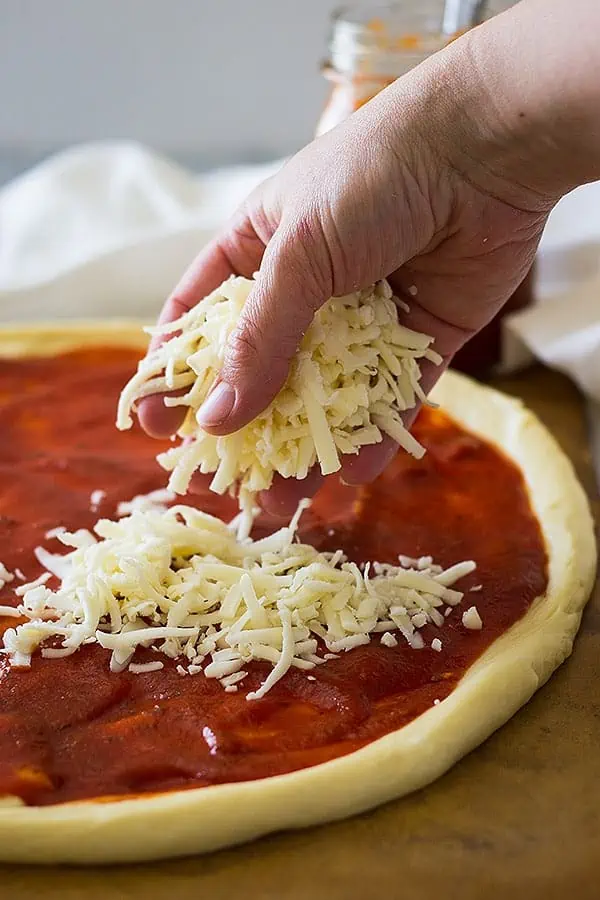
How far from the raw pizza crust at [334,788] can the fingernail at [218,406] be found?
1.84ft

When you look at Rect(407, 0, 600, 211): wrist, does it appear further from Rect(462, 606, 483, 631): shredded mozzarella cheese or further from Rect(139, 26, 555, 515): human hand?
Rect(462, 606, 483, 631): shredded mozzarella cheese

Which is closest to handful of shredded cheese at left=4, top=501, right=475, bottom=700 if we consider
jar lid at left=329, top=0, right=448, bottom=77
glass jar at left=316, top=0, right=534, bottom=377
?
glass jar at left=316, top=0, right=534, bottom=377

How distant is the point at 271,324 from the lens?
5.68 ft

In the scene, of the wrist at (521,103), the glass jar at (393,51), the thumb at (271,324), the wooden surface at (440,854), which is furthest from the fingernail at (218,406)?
the glass jar at (393,51)

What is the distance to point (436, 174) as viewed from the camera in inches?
69.6

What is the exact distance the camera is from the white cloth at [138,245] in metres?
2.98

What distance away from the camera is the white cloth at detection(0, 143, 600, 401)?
117 inches

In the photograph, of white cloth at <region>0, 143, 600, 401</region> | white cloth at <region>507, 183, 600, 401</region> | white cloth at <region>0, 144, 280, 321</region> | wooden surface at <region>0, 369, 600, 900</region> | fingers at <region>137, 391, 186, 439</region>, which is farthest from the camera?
white cloth at <region>0, 144, 280, 321</region>

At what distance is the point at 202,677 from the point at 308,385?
1.64 ft

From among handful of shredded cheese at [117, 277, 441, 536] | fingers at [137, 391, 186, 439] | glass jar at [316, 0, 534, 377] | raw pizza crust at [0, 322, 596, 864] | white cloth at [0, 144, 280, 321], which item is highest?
glass jar at [316, 0, 534, 377]

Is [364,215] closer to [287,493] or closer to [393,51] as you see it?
[287,493]

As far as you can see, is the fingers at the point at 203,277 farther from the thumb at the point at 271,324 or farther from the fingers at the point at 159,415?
the thumb at the point at 271,324

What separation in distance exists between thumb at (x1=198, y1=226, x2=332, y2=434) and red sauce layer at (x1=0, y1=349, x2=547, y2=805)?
1.39 feet

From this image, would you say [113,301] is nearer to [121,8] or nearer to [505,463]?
[505,463]
